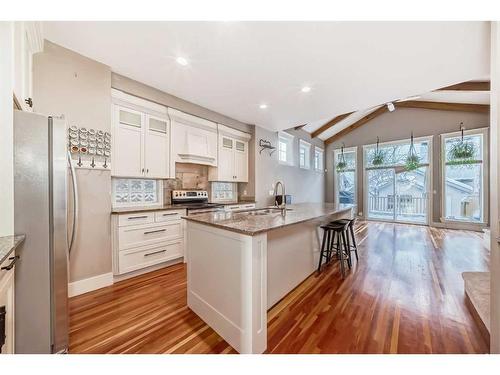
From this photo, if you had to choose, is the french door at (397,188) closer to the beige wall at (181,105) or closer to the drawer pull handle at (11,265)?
the beige wall at (181,105)

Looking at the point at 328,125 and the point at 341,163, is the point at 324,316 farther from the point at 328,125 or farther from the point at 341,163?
the point at 341,163

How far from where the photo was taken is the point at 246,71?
2621mm

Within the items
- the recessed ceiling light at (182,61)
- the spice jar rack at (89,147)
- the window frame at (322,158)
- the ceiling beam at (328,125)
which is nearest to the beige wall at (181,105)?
the spice jar rack at (89,147)

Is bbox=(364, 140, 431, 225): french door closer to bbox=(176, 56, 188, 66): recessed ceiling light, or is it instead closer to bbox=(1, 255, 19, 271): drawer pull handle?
bbox=(176, 56, 188, 66): recessed ceiling light

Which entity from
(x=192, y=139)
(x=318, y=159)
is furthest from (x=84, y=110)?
(x=318, y=159)

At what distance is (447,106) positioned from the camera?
18.4ft

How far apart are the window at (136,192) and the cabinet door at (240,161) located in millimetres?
1696

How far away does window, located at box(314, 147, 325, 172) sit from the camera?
7676 mm

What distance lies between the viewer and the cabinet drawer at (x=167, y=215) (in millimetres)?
2814

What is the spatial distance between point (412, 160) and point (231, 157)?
221 inches

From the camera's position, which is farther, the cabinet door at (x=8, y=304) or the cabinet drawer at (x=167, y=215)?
the cabinet drawer at (x=167, y=215)

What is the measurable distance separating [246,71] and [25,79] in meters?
2.11

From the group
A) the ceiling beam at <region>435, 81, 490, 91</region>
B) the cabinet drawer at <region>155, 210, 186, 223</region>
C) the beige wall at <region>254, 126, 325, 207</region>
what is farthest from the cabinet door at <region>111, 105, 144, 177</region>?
the ceiling beam at <region>435, 81, 490, 91</region>

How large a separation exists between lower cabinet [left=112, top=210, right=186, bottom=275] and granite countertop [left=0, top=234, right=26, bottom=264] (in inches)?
54.5
